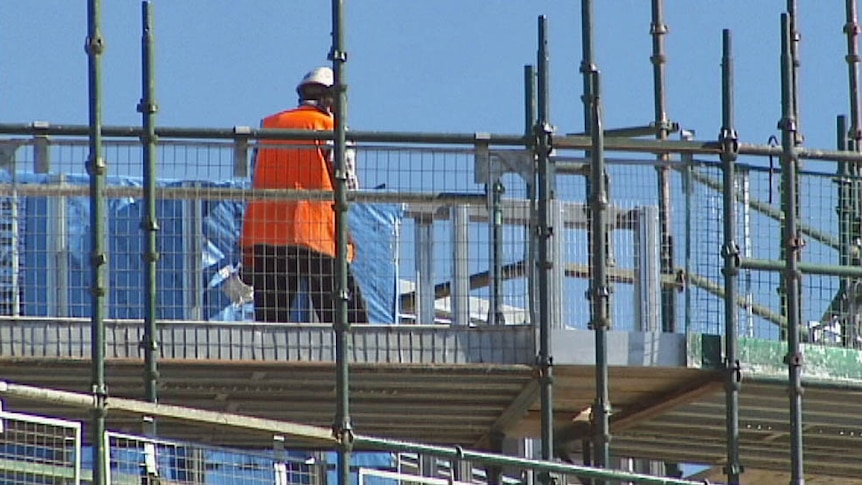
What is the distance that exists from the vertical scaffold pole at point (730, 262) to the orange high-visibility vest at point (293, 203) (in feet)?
8.25

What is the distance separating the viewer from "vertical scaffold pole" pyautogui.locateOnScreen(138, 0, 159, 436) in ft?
70.9

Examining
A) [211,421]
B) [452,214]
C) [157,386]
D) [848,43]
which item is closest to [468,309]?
[452,214]

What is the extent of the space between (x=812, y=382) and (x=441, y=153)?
2962 millimetres

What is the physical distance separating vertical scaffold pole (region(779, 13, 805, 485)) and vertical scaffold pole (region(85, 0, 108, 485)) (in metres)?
4.64

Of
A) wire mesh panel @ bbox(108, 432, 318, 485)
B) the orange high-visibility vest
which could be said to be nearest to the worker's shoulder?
the orange high-visibility vest

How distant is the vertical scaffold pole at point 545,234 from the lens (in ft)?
73.8

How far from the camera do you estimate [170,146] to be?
74.2 ft

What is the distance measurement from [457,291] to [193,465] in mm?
2281

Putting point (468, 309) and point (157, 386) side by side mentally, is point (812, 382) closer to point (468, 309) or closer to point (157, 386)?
point (468, 309)

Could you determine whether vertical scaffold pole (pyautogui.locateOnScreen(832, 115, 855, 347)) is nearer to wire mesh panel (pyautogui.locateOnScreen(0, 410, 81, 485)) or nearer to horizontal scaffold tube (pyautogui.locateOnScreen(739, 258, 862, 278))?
horizontal scaffold tube (pyautogui.locateOnScreen(739, 258, 862, 278))

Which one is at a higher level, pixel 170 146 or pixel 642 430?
pixel 170 146

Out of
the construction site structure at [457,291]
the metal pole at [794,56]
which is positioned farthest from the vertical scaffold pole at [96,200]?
the metal pole at [794,56]

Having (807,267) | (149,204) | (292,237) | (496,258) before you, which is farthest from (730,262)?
(149,204)

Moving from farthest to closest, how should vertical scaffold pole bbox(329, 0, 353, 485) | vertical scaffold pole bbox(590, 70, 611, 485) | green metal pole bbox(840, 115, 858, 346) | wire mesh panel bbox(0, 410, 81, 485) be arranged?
1. green metal pole bbox(840, 115, 858, 346)
2. vertical scaffold pole bbox(590, 70, 611, 485)
3. vertical scaffold pole bbox(329, 0, 353, 485)
4. wire mesh panel bbox(0, 410, 81, 485)
